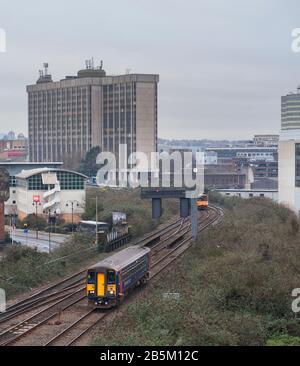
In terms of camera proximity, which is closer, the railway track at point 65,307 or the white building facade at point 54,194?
the railway track at point 65,307

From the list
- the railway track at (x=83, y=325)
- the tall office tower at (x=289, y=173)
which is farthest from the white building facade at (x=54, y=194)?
the railway track at (x=83, y=325)

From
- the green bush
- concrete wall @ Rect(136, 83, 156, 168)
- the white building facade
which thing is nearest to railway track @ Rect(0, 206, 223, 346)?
the green bush

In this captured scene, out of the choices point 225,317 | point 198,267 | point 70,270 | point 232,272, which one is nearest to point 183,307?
point 225,317

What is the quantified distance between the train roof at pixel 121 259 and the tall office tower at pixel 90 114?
7927 centimetres

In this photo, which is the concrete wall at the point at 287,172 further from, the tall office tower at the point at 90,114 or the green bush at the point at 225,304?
the tall office tower at the point at 90,114

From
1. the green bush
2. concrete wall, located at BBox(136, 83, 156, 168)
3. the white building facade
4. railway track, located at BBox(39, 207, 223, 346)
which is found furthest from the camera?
concrete wall, located at BBox(136, 83, 156, 168)

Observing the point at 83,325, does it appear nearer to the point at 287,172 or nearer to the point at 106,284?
the point at 106,284

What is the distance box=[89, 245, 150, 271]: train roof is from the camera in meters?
19.9

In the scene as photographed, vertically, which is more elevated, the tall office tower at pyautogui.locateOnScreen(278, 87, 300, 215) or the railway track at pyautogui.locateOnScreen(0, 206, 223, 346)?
the tall office tower at pyautogui.locateOnScreen(278, 87, 300, 215)

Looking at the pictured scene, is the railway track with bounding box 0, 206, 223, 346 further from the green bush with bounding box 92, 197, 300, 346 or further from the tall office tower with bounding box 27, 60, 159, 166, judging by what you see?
the tall office tower with bounding box 27, 60, 159, 166

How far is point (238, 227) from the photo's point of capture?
34094 millimetres

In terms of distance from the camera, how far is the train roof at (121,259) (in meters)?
19.9

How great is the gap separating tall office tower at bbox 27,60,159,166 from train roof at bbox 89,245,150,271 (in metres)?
79.3
